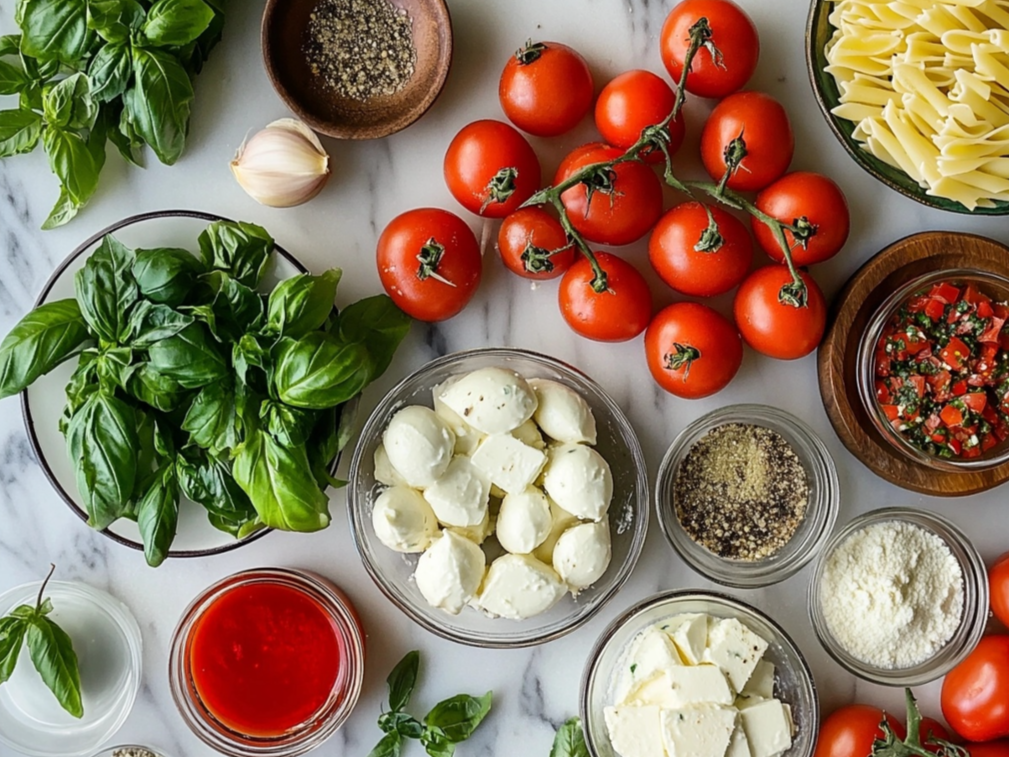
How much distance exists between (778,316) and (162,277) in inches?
34.6

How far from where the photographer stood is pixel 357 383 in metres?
1.31

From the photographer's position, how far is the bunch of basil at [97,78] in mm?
1349

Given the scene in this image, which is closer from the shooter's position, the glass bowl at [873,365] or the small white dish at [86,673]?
the glass bowl at [873,365]

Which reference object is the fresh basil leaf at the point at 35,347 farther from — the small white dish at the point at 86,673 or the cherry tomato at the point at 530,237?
the cherry tomato at the point at 530,237

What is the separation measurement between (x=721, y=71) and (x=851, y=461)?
66cm

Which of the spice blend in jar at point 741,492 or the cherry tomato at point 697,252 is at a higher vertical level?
the cherry tomato at point 697,252

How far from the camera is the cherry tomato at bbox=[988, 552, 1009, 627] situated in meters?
1.54

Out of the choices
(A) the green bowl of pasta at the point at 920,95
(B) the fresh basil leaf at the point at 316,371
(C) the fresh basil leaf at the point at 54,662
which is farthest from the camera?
(C) the fresh basil leaf at the point at 54,662

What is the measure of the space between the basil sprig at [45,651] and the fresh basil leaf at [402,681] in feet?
1.55

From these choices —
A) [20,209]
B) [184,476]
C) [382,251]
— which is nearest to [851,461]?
[382,251]

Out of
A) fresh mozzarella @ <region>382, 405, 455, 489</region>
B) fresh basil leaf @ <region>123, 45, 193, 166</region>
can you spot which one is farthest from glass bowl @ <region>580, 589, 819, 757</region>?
fresh basil leaf @ <region>123, 45, 193, 166</region>

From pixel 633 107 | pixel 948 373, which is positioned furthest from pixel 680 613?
pixel 633 107

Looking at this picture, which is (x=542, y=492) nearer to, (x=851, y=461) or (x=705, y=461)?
(x=705, y=461)

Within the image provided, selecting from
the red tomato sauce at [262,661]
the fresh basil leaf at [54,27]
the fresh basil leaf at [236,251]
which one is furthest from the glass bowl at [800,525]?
the fresh basil leaf at [54,27]
